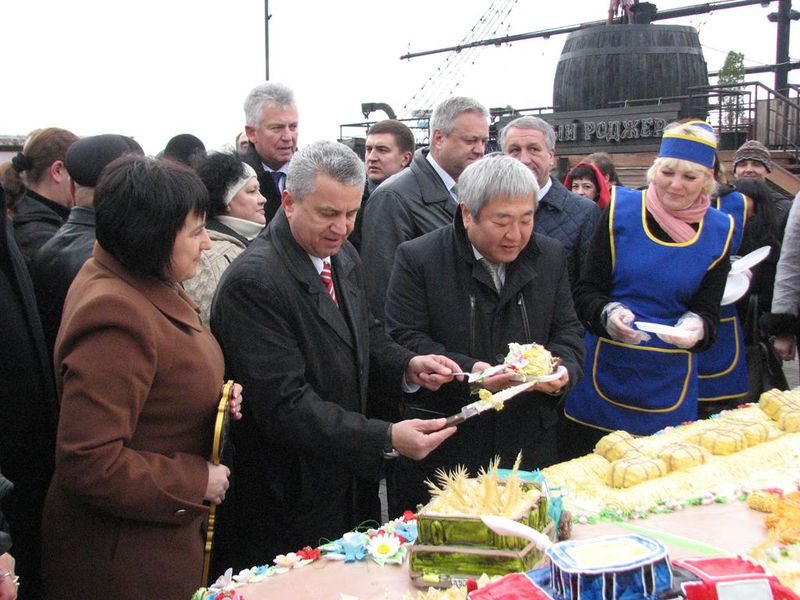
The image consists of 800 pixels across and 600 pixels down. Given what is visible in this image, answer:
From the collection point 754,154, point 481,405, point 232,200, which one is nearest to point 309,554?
point 481,405

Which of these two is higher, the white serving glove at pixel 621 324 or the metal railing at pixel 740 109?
the metal railing at pixel 740 109

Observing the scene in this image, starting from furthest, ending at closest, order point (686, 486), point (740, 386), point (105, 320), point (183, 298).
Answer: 1. point (740, 386)
2. point (686, 486)
3. point (183, 298)
4. point (105, 320)

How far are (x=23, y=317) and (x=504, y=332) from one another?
1594mm

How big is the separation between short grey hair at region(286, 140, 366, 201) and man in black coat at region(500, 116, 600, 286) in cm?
159

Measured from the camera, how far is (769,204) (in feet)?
16.1

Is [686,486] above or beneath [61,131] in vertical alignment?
beneath

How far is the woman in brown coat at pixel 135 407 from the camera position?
1812mm

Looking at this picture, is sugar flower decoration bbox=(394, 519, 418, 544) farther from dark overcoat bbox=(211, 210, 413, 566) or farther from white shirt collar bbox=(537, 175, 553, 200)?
white shirt collar bbox=(537, 175, 553, 200)

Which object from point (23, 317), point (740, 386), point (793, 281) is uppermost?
point (23, 317)

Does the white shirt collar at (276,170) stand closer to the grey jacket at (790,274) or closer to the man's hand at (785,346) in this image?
the grey jacket at (790,274)

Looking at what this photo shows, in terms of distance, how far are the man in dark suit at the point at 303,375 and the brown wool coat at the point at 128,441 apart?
26 centimetres

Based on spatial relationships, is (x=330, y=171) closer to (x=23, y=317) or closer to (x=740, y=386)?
(x=23, y=317)

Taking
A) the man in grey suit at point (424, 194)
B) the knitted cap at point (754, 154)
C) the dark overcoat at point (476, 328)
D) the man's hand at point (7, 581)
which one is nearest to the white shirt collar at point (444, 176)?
the man in grey suit at point (424, 194)

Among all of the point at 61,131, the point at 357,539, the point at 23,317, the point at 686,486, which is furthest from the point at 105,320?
the point at 61,131
